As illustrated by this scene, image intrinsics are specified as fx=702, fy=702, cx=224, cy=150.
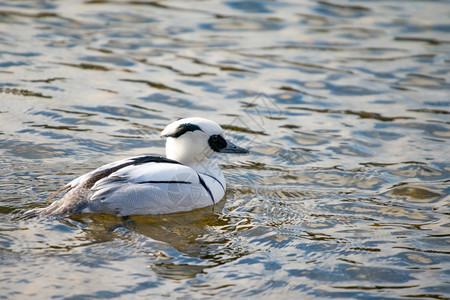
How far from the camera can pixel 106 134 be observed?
9797 millimetres

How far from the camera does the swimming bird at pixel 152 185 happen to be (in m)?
7.20

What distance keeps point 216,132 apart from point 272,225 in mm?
1387

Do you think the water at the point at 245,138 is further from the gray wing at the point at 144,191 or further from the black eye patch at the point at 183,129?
the black eye patch at the point at 183,129

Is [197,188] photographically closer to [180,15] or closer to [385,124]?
[385,124]

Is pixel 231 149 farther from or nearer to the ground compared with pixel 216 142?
nearer to the ground

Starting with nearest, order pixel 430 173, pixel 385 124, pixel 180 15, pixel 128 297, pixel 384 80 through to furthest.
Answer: pixel 128 297
pixel 430 173
pixel 385 124
pixel 384 80
pixel 180 15

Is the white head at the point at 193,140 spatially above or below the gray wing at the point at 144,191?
above

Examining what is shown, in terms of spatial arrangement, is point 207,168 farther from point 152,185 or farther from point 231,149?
point 152,185

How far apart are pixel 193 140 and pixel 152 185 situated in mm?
953

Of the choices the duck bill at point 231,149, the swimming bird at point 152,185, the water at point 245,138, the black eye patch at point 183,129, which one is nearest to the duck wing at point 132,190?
the swimming bird at point 152,185

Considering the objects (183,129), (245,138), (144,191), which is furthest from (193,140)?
(245,138)

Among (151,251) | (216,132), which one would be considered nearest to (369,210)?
(216,132)

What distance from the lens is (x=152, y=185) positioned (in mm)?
7375

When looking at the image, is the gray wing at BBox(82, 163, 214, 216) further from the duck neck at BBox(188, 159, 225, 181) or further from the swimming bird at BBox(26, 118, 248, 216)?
the duck neck at BBox(188, 159, 225, 181)
